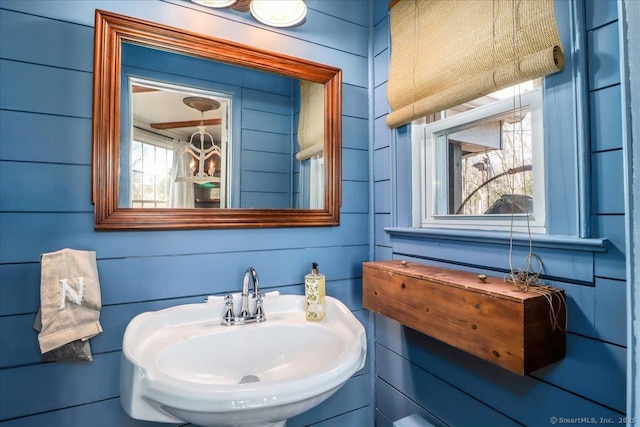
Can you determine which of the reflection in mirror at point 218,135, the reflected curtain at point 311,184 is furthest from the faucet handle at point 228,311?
the reflected curtain at point 311,184

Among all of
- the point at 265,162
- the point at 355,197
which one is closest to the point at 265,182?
the point at 265,162

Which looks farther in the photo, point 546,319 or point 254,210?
point 254,210

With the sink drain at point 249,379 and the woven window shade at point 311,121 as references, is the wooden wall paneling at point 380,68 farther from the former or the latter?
the sink drain at point 249,379

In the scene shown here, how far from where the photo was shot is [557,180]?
0.78 metres

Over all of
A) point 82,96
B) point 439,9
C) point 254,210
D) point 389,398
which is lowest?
point 389,398

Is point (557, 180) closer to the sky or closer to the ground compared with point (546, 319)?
closer to the sky

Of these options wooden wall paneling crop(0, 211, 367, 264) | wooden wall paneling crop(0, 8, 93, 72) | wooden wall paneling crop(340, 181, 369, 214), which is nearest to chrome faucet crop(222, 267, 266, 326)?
wooden wall paneling crop(0, 211, 367, 264)

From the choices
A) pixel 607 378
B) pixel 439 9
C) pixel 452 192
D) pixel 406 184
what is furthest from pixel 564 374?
pixel 439 9

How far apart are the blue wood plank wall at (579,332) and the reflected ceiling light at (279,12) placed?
0.89 meters

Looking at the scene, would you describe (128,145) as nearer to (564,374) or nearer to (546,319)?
(546,319)

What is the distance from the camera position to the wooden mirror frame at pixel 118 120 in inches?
36.8

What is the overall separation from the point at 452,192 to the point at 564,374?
0.63m

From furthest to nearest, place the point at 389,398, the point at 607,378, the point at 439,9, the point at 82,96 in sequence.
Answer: the point at 389,398 → the point at 439,9 → the point at 82,96 → the point at 607,378

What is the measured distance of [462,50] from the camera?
0.97 meters
